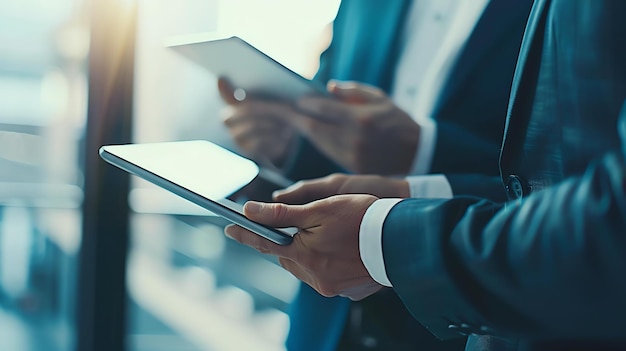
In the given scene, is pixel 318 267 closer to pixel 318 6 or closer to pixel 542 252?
pixel 542 252

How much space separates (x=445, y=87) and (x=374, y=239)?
1.81 feet

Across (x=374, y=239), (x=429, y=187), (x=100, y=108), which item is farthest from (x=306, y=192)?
(x=100, y=108)

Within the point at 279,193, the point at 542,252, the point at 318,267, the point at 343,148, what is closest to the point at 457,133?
the point at 343,148

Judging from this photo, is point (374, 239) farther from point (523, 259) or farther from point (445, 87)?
point (445, 87)

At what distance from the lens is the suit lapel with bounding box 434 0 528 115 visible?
106 cm

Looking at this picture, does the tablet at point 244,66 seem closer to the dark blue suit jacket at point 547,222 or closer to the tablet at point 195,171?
the tablet at point 195,171

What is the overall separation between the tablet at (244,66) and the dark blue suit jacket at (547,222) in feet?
1.35

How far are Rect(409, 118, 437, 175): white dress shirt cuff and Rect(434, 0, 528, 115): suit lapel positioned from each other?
0.09m

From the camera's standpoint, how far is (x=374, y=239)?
659 millimetres

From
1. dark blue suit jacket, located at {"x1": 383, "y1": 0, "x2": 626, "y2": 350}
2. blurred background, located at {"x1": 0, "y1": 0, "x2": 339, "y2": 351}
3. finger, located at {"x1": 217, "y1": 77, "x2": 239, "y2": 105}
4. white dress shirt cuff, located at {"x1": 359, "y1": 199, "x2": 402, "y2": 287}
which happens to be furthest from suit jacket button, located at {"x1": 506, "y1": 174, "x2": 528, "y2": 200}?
blurred background, located at {"x1": 0, "y1": 0, "x2": 339, "y2": 351}

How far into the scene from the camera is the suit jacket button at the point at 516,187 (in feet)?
2.09

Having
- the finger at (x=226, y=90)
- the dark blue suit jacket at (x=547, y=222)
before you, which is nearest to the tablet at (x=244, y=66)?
the finger at (x=226, y=90)

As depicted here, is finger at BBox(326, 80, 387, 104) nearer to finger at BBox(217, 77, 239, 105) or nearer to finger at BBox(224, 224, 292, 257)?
finger at BBox(217, 77, 239, 105)

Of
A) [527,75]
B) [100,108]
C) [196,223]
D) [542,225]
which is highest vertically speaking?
[527,75]
